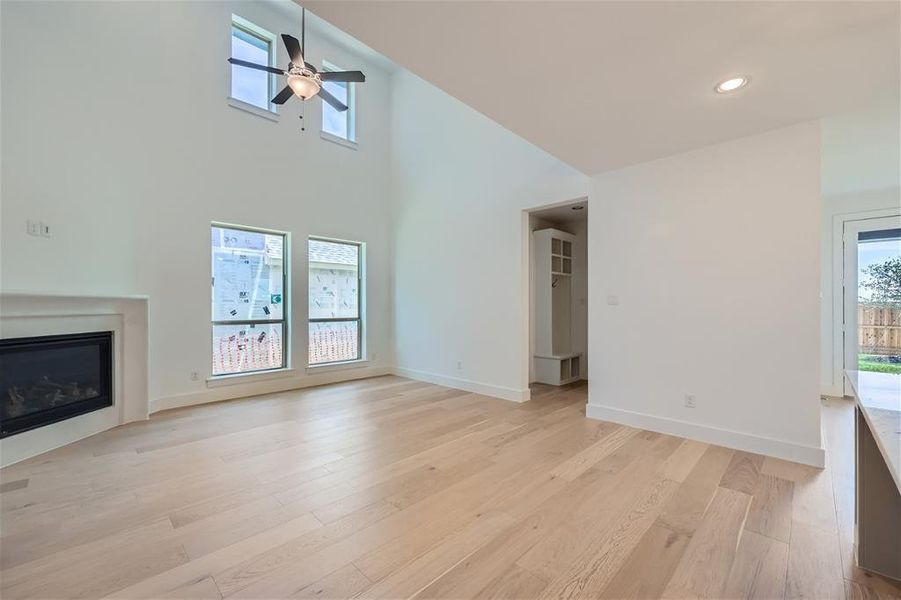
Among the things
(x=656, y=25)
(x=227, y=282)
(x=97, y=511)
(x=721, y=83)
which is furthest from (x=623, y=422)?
(x=227, y=282)

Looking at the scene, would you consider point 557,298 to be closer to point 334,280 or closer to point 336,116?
point 334,280

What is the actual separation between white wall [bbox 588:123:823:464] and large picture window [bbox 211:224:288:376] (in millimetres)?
4088

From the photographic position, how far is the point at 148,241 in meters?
4.12

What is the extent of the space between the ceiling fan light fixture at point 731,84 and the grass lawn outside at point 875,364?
182 inches

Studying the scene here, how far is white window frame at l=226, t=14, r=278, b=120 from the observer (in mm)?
4754

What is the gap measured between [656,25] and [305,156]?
15.9 feet

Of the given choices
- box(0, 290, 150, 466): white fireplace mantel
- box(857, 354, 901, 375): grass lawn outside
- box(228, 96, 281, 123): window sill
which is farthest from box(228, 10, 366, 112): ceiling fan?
box(857, 354, 901, 375): grass lawn outside

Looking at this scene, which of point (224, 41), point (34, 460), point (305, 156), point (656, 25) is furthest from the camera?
point (305, 156)

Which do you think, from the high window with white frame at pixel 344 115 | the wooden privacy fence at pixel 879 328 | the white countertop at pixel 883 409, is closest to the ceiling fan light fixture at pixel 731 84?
the white countertop at pixel 883 409

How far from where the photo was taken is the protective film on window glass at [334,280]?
18.4ft

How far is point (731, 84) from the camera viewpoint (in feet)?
7.26

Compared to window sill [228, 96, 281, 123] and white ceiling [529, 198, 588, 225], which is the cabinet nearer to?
white ceiling [529, 198, 588, 225]

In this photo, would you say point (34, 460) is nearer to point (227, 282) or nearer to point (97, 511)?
point (97, 511)

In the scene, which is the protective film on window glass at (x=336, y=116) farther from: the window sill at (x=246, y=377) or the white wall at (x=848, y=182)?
the white wall at (x=848, y=182)
